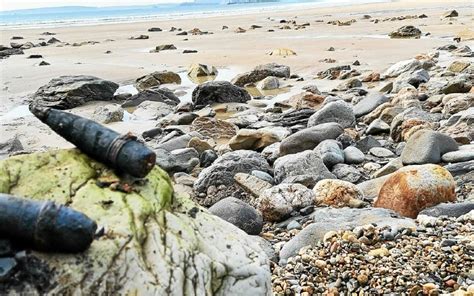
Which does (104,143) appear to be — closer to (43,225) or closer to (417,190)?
(43,225)

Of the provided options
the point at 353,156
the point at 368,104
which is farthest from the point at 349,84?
the point at 353,156

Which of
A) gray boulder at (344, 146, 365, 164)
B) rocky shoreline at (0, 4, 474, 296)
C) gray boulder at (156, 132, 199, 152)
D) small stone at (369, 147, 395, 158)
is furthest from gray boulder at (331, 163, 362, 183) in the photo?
gray boulder at (156, 132, 199, 152)

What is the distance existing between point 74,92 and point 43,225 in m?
11.5

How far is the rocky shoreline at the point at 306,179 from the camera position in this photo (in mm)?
3271

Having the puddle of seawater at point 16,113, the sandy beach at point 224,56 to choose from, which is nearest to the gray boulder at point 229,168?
the puddle of seawater at point 16,113

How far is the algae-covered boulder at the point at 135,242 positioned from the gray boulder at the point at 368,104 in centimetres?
768

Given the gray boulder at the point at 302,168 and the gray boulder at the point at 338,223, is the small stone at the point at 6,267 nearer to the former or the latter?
the gray boulder at the point at 338,223

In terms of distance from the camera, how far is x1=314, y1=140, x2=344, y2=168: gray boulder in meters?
7.56

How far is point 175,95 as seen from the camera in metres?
14.5

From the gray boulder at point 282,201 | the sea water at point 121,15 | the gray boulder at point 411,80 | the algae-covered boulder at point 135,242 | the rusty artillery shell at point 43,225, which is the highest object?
the rusty artillery shell at point 43,225

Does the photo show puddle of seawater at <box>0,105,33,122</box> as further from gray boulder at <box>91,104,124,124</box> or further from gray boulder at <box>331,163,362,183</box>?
gray boulder at <box>331,163,362,183</box>

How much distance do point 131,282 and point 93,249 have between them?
245mm

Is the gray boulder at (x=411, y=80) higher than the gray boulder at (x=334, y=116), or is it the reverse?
the gray boulder at (x=334, y=116)

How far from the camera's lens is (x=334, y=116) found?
9.84m
